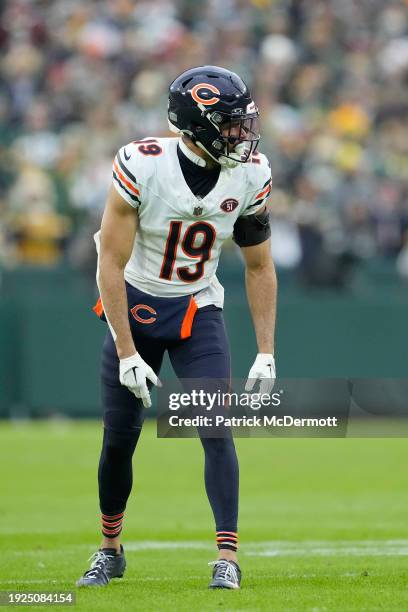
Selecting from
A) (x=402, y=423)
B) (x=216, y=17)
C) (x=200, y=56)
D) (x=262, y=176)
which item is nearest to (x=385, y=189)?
(x=200, y=56)

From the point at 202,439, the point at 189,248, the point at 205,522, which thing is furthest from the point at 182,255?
the point at 205,522

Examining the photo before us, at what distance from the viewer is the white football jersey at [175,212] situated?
18.7 ft

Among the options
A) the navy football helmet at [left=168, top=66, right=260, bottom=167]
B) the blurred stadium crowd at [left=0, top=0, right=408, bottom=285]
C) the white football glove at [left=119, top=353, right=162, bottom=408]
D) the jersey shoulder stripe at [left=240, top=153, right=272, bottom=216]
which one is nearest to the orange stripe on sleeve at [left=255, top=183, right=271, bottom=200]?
the jersey shoulder stripe at [left=240, top=153, right=272, bottom=216]

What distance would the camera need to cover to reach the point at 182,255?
5.84 meters

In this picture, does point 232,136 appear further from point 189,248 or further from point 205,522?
point 205,522

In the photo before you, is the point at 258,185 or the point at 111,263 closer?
the point at 111,263

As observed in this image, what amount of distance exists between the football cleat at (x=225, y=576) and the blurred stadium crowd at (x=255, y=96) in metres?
9.11

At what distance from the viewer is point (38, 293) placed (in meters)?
14.8

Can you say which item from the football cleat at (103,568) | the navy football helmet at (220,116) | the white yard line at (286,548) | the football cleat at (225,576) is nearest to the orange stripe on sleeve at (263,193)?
the navy football helmet at (220,116)

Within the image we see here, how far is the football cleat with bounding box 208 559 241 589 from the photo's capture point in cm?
549

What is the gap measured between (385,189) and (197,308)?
10.1 meters

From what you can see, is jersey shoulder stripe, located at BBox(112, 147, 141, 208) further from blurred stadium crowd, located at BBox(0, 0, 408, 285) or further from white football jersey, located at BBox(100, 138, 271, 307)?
blurred stadium crowd, located at BBox(0, 0, 408, 285)

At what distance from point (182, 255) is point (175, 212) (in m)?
0.20

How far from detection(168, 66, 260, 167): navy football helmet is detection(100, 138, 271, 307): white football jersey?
106mm
